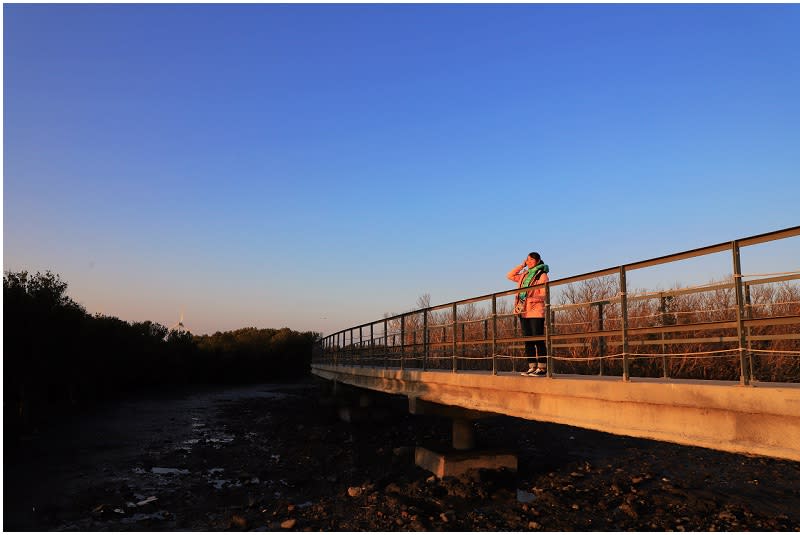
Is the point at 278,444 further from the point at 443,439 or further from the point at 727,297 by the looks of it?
the point at 727,297

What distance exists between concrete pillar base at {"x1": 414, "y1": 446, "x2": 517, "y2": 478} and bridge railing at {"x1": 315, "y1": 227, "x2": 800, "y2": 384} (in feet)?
6.49

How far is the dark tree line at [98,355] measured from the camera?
82.1 ft

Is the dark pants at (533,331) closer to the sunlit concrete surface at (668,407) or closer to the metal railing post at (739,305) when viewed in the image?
the sunlit concrete surface at (668,407)

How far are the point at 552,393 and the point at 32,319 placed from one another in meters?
25.3

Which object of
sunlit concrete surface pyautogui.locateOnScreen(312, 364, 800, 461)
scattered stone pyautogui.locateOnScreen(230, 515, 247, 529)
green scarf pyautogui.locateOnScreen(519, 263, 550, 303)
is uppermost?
green scarf pyautogui.locateOnScreen(519, 263, 550, 303)

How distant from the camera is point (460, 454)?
13.5 metres

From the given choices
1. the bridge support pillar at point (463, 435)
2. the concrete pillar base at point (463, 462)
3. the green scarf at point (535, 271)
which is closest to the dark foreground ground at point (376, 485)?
the concrete pillar base at point (463, 462)

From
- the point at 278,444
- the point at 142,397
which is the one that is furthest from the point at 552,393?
the point at 142,397

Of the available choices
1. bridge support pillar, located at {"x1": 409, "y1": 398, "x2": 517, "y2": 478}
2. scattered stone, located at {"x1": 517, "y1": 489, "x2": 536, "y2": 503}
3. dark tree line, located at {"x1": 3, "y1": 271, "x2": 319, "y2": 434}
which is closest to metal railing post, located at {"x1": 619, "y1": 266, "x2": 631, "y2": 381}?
scattered stone, located at {"x1": 517, "y1": 489, "x2": 536, "y2": 503}

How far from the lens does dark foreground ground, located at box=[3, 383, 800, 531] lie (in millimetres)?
10719

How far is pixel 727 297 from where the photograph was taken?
1197 centimetres

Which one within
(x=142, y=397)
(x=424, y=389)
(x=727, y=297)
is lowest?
(x=142, y=397)

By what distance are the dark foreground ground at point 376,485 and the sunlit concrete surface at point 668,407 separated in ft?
8.94

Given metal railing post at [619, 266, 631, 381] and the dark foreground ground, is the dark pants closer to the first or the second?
metal railing post at [619, 266, 631, 381]
